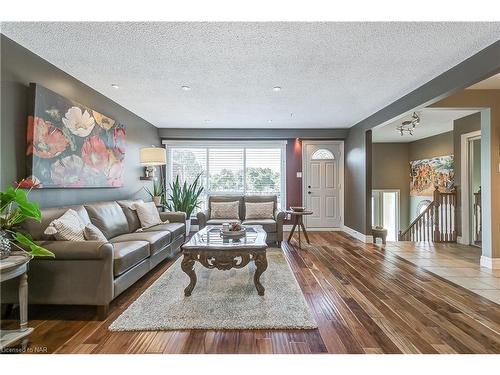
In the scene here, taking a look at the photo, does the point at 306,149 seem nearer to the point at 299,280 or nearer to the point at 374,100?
the point at 374,100

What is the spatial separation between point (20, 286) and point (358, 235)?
527cm

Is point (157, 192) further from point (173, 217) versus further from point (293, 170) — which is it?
point (293, 170)

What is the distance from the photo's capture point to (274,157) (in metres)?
6.32

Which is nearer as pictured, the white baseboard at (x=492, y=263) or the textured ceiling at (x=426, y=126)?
the white baseboard at (x=492, y=263)

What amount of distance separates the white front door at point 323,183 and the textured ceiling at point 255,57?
2177 millimetres

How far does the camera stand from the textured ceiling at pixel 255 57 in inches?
85.4

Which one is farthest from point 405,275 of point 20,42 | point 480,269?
point 20,42

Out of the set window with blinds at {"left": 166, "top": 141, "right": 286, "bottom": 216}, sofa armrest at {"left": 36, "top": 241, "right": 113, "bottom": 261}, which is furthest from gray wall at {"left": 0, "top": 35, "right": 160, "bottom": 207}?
window with blinds at {"left": 166, "top": 141, "right": 286, "bottom": 216}

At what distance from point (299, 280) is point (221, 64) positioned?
256 cm

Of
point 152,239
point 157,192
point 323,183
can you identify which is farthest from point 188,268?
point 323,183

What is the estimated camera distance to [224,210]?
5.09 metres

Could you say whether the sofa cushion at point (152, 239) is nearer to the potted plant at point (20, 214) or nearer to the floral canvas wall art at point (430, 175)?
the potted plant at point (20, 214)

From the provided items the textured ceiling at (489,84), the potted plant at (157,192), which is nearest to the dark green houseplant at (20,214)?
the potted plant at (157,192)

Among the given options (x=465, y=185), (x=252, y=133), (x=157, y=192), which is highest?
(x=252, y=133)
